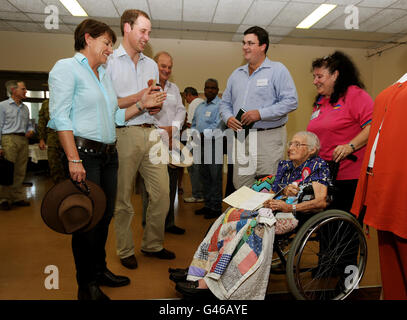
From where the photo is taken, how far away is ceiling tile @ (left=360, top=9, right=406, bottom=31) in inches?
188

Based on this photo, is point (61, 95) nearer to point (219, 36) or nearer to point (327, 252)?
point (327, 252)

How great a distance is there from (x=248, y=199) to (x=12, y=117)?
3.32m

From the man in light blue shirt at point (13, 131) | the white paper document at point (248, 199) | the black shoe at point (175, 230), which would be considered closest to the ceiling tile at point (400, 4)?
the white paper document at point (248, 199)

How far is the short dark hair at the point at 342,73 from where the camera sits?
5.90 feet

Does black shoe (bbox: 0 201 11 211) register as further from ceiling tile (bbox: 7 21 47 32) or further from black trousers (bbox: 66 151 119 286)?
ceiling tile (bbox: 7 21 47 32)

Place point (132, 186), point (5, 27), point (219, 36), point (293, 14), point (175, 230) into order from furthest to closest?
point (219, 36) < point (5, 27) < point (293, 14) < point (175, 230) < point (132, 186)

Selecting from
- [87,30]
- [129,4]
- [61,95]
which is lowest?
[61,95]

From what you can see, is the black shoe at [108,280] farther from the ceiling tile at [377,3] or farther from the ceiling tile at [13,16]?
the ceiling tile at [377,3]

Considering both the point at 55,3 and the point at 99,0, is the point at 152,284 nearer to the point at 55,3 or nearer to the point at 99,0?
the point at 99,0

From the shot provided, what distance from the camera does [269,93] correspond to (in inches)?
82.1

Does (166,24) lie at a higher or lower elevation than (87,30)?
higher

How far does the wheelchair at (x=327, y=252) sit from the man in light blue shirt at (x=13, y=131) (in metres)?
3.39

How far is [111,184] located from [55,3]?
4.42 metres

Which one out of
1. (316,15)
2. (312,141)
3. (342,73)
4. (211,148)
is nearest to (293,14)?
(316,15)
